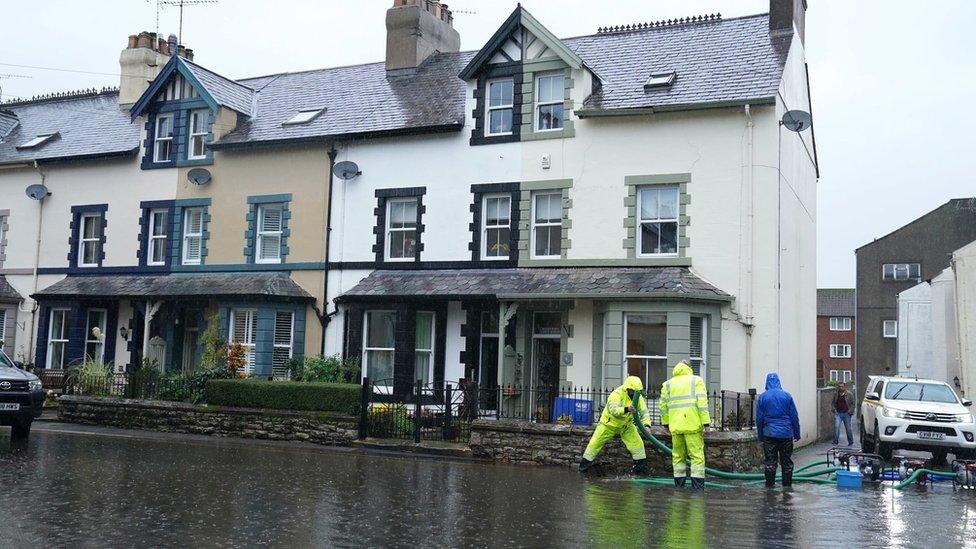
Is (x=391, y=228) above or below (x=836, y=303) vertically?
below

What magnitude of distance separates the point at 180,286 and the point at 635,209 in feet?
38.9

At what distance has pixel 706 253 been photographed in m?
20.0

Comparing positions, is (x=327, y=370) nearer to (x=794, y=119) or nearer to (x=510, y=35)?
(x=510, y=35)

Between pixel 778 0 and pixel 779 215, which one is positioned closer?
pixel 779 215

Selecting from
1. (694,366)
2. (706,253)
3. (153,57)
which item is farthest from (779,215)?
(153,57)

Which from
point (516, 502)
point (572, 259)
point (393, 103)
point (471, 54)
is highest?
point (471, 54)

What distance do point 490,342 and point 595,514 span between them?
1122cm

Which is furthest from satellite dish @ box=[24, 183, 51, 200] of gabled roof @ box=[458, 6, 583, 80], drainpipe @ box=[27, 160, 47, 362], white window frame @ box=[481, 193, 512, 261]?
white window frame @ box=[481, 193, 512, 261]

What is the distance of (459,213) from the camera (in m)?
22.7

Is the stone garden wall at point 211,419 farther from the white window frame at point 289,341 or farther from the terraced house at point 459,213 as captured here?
the white window frame at point 289,341

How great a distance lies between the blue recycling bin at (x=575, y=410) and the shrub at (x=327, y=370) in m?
5.55

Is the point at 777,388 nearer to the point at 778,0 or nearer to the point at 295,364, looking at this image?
the point at 778,0

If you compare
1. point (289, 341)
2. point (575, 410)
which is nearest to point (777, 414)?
point (575, 410)

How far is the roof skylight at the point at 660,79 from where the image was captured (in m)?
21.0
